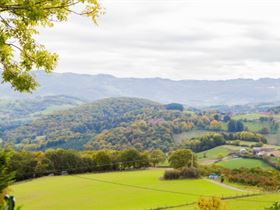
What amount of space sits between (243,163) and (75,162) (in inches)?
2068

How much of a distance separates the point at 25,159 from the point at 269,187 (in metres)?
57.1

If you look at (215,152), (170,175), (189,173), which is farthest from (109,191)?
(215,152)

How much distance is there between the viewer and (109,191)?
83000 millimetres

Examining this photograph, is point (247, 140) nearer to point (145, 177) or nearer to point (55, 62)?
point (145, 177)

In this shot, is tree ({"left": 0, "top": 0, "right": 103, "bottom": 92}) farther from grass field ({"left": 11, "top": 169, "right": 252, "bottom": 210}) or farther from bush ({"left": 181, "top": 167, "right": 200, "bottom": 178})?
bush ({"left": 181, "top": 167, "right": 200, "bottom": 178})

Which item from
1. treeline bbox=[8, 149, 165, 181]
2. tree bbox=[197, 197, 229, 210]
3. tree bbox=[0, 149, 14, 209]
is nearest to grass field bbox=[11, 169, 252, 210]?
treeline bbox=[8, 149, 165, 181]

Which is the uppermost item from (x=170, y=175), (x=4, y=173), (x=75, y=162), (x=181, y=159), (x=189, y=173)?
(x=4, y=173)

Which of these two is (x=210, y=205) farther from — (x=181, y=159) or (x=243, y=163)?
(x=243, y=163)

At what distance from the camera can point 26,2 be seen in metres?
10.7

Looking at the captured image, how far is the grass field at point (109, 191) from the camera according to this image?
6981 cm

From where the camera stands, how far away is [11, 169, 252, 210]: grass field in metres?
69.8

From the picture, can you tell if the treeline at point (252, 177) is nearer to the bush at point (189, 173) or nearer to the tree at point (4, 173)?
the bush at point (189, 173)

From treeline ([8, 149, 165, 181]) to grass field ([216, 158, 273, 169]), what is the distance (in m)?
28.3

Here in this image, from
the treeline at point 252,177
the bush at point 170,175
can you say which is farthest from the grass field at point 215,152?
the bush at point 170,175
